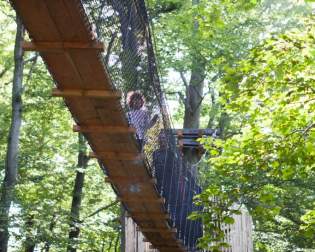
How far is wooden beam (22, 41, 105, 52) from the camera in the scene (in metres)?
2.89

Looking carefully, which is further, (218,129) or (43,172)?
(43,172)

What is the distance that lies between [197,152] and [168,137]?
13.7ft

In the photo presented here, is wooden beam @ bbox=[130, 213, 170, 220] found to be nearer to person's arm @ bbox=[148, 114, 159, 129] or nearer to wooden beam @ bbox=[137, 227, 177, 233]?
wooden beam @ bbox=[137, 227, 177, 233]

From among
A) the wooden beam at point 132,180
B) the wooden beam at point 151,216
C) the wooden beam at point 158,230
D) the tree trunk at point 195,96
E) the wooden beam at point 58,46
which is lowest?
the wooden beam at point 158,230

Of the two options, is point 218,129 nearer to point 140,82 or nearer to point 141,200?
point 141,200

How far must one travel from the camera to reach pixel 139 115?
13.5 ft

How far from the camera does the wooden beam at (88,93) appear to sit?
329 centimetres

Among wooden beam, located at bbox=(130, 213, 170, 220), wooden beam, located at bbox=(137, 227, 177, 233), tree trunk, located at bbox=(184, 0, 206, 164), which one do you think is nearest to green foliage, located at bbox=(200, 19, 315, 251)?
wooden beam, located at bbox=(130, 213, 170, 220)

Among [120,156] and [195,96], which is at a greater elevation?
[195,96]

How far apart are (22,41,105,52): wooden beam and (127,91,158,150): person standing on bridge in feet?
2.87

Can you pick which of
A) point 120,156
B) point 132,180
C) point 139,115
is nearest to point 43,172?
point 132,180

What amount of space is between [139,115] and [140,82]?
28cm

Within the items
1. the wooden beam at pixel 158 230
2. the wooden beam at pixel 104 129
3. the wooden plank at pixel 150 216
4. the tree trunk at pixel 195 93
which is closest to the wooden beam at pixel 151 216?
the wooden plank at pixel 150 216

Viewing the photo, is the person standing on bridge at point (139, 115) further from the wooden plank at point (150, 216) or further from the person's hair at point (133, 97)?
the wooden plank at point (150, 216)
